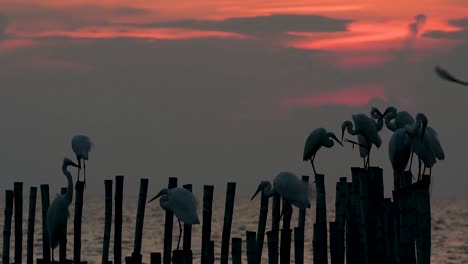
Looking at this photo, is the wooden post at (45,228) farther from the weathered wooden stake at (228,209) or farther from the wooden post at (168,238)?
the weathered wooden stake at (228,209)

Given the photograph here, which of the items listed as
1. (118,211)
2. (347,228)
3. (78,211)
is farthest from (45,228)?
(347,228)

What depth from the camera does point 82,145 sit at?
22.4 metres

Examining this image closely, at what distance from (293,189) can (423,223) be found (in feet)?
16.7

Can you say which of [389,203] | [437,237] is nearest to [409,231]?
[389,203]

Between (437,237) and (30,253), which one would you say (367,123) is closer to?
(30,253)

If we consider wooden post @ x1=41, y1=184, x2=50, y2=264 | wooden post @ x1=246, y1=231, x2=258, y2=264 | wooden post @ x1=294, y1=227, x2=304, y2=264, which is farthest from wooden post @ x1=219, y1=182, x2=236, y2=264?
wooden post @ x1=41, y1=184, x2=50, y2=264

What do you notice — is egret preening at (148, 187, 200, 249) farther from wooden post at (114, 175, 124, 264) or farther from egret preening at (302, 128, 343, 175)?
egret preening at (302, 128, 343, 175)

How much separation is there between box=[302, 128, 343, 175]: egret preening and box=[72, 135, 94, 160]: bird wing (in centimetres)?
430

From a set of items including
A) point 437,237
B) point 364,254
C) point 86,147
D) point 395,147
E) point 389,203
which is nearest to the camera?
point 389,203

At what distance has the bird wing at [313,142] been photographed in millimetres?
21156

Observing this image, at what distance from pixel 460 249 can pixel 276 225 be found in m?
40.4

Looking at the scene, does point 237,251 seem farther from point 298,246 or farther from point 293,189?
point 293,189

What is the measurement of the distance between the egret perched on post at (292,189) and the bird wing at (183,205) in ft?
4.71

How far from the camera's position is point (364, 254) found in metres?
16.6
